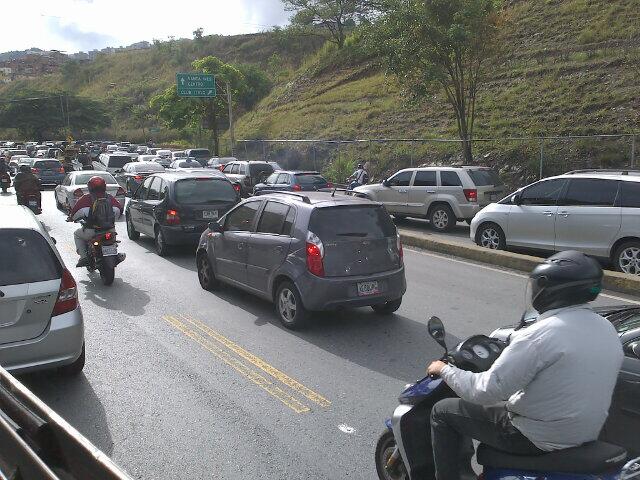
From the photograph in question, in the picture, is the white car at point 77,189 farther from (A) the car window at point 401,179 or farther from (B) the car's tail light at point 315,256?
(B) the car's tail light at point 315,256

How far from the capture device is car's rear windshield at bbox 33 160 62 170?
105 feet

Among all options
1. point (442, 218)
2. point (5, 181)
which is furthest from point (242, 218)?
point (5, 181)

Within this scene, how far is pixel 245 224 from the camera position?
862 centimetres

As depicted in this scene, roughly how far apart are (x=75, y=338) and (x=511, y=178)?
17.6 m

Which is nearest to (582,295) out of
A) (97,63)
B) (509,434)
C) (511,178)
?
(509,434)

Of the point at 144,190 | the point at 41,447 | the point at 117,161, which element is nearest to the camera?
the point at 41,447

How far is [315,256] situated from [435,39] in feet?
49.7

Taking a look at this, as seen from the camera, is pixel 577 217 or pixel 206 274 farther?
pixel 577 217

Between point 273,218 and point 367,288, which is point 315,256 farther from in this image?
point 273,218

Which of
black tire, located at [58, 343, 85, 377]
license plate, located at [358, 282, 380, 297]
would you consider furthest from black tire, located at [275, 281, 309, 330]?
black tire, located at [58, 343, 85, 377]

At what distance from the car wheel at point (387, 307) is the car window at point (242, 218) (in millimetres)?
2097

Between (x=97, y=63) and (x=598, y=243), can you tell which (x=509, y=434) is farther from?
(x=97, y=63)

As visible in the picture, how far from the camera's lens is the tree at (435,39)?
19.9 meters

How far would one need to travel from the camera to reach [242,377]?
5.96 meters
